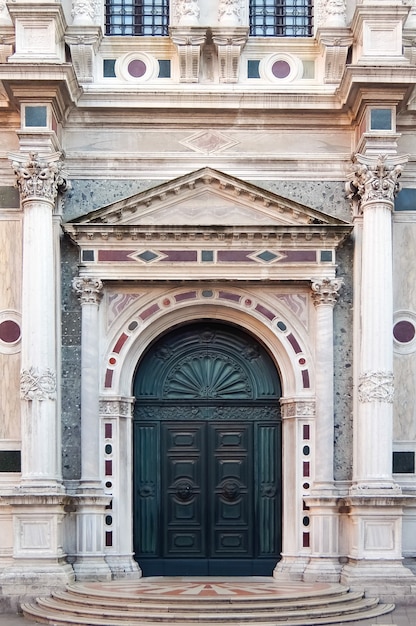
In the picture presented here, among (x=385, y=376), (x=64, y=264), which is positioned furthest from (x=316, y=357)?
(x=64, y=264)

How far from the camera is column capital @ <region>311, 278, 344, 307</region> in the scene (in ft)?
64.9

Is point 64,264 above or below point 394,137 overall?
below

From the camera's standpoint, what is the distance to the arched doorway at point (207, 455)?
794 inches

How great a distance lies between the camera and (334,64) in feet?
66.5

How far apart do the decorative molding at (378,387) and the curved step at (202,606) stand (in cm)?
298

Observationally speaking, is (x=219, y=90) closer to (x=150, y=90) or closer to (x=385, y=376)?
(x=150, y=90)

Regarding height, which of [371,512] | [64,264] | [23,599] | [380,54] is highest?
[380,54]

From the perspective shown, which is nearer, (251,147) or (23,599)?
(23,599)

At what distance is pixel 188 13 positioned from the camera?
798 inches

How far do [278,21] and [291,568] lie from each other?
29.4 ft

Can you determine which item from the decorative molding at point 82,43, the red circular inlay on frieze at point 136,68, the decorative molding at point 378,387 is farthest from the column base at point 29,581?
the red circular inlay on frieze at point 136,68

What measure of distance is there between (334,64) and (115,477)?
7516 millimetres

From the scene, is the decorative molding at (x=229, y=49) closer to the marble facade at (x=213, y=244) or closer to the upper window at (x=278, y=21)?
the marble facade at (x=213, y=244)

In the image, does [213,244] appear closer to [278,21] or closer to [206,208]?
[206,208]
